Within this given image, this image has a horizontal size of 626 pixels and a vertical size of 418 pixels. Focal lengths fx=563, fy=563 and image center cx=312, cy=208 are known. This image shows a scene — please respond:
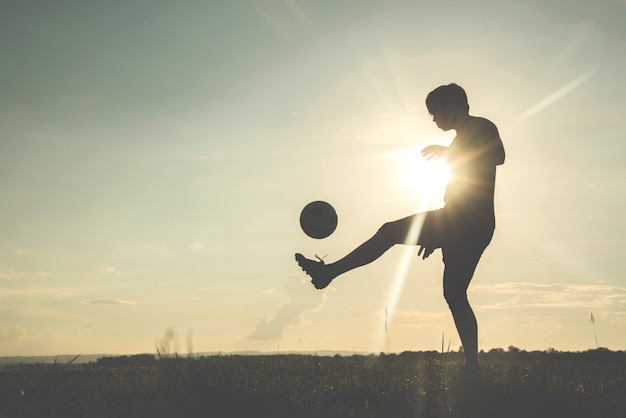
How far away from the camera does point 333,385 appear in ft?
17.7

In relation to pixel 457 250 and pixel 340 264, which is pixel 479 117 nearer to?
pixel 457 250

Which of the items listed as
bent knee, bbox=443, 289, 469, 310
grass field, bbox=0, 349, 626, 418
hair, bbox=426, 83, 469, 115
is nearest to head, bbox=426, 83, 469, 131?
hair, bbox=426, 83, 469, 115

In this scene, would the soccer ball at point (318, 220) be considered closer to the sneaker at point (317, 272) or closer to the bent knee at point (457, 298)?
the sneaker at point (317, 272)

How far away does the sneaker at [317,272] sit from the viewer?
271 inches

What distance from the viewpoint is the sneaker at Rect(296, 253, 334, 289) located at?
688 centimetres

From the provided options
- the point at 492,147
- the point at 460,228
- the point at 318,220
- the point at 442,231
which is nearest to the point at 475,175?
the point at 492,147

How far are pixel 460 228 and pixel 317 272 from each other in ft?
5.94

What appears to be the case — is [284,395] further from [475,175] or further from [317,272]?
[475,175]

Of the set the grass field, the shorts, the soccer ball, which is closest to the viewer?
the grass field

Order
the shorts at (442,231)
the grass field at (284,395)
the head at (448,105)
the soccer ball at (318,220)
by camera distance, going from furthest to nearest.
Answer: the soccer ball at (318,220) < the head at (448,105) < the shorts at (442,231) < the grass field at (284,395)

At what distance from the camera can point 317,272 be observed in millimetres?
6902

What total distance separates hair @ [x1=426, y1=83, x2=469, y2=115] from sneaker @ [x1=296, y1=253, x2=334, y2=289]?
8.04ft

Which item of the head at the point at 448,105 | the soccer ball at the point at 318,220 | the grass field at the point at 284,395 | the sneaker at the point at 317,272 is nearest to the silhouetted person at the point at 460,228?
the sneaker at the point at 317,272

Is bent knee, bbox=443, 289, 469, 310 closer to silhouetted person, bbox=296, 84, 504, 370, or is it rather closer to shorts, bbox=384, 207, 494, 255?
silhouetted person, bbox=296, 84, 504, 370
